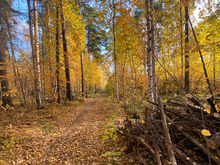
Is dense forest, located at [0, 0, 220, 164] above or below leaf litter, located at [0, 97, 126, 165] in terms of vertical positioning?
above

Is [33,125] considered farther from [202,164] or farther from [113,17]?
[113,17]

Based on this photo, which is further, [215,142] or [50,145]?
[50,145]

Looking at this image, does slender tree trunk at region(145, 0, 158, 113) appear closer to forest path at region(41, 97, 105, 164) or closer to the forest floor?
the forest floor

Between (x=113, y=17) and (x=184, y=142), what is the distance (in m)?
9.13

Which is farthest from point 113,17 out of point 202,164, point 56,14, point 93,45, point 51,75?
point 93,45

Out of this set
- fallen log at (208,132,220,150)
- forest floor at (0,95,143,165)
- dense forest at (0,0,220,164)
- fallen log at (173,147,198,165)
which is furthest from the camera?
forest floor at (0,95,143,165)

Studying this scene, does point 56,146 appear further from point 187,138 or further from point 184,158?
point 187,138

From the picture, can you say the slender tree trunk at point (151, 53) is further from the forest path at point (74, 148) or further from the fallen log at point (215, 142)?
the forest path at point (74, 148)

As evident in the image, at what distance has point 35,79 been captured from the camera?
7.21 metres

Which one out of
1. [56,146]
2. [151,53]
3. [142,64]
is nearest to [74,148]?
[56,146]

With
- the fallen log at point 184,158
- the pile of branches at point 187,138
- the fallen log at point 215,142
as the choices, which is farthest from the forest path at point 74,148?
the fallen log at point 215,142

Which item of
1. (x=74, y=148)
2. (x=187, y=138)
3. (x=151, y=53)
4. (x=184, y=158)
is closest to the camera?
(x=184, y=158)

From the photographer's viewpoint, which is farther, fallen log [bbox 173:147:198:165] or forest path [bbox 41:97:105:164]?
forest path [bbox 41:97:105:164]

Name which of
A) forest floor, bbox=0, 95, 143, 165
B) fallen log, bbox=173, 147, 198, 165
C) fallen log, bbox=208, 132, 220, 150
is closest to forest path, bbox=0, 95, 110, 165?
forest floor, bbox=0, 95, 143, 165
